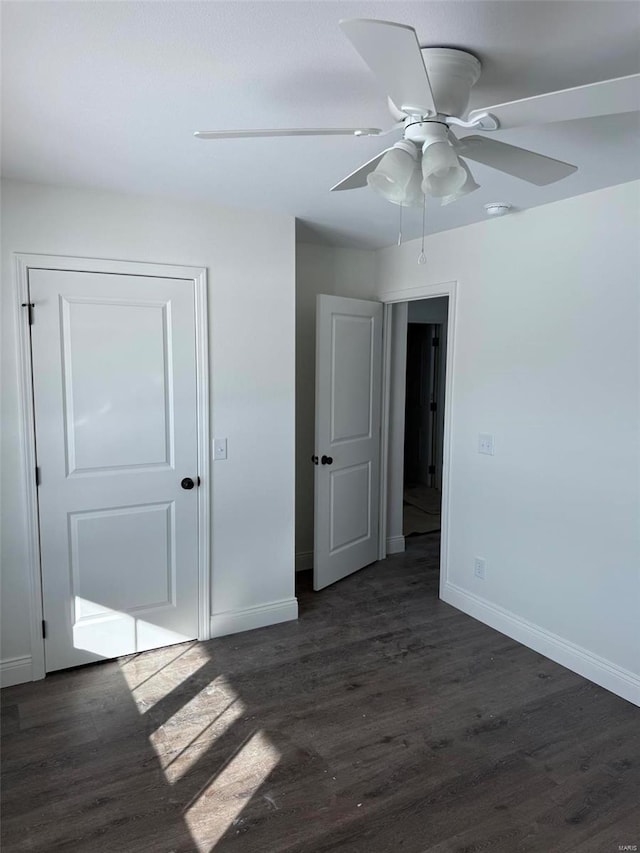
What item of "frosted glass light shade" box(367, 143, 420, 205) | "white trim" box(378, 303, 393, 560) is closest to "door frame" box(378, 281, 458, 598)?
"white trim" box(378, 303, 393, 560)

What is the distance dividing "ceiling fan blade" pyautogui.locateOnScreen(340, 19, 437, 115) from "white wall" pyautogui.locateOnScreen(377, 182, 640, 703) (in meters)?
1.76

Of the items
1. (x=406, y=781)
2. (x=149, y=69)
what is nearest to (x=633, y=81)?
(x=149, y=69)

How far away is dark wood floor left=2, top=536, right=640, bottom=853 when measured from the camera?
6.50 feet

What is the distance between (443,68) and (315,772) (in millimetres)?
2485

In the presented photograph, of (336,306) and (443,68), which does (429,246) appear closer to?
(336,306)

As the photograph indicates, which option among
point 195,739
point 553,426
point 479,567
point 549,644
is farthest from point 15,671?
point 553,426

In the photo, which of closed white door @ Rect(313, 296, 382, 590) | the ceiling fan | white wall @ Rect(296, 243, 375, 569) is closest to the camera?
the ceiling fan

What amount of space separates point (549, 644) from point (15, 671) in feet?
9.23

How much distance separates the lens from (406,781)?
222cm

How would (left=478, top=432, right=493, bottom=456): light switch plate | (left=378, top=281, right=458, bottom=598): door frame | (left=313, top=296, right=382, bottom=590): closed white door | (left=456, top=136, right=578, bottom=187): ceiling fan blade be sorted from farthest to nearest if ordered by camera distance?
1. (left=313, top=296, right=382, bottom=590): closed white door
2. (left=378, top=281, right=458, bottom=598): door frame
3. (left=478, top=432, right=493, bottom=456): light switch plate
4. (left=456, top=136, right=578, bottom=187): ceiling fan blade

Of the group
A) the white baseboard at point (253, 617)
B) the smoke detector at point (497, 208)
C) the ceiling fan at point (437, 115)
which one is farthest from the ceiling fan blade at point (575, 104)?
the white baseboard at point (253, 617)

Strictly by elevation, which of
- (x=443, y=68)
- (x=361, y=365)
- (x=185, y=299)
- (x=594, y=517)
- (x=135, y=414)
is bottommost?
(x=594, y=517)

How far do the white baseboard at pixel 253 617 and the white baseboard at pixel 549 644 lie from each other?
1.08 meters

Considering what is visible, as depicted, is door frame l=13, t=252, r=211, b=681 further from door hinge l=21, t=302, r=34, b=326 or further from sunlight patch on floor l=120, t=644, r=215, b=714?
sunlight patch on floor l=120, t=644, r=215, b=714
